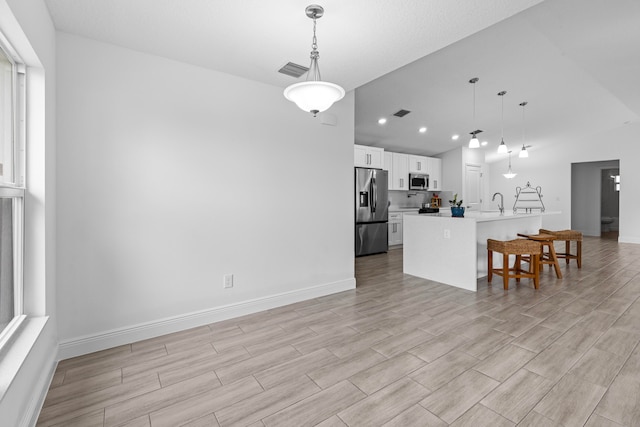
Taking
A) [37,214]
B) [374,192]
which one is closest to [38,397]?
[37,214]

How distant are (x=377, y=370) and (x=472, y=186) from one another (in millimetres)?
7495

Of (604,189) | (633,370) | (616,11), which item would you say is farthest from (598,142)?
(633,370)

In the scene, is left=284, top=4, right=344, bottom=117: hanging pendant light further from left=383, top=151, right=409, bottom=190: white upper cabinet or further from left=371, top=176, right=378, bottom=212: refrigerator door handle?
left=383, top=151, right=409, bottom=190: white upper cabinet

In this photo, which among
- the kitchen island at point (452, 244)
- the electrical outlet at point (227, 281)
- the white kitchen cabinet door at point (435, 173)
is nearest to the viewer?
the electrical outlet at point (227, 281)

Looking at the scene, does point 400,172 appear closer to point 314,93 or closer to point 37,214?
point 314,93

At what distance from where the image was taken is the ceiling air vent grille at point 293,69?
2.77 meters

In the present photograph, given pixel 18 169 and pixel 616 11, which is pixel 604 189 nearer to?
pixel 616 11

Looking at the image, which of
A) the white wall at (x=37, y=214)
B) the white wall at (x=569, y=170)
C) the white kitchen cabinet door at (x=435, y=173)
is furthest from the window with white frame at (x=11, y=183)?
the white wall at (x=569, y=170)

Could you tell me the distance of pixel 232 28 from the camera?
86.5 inches

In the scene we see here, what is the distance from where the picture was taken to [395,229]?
7.07 meters

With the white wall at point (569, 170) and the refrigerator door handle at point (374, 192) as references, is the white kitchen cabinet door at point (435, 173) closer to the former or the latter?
the refrigerator door handle at point (374, 192)

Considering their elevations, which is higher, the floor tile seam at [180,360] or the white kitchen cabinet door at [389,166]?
the white kitchen cabinet door at [389,166]

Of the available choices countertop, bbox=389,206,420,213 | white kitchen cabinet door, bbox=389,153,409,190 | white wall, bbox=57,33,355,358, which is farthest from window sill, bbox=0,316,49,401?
countertop, bbox=389,206,420,213

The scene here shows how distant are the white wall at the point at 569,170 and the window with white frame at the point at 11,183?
33.6ft
